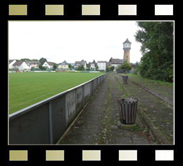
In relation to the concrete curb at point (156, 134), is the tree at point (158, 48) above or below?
above

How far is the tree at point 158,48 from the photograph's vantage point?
16031 mm

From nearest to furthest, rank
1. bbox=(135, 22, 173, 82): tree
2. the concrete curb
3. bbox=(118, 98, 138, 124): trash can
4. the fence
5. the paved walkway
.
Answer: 1. the fence
2. the concrete curb
3. the paved walkway
4. bbox=(118, 98, 138, 124): trash can
5. bbox=(135, 22, 173, 82): tree

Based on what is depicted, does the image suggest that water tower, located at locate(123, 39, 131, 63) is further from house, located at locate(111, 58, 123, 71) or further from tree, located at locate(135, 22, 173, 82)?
tree, located at locate(135, 22, 173, 82)

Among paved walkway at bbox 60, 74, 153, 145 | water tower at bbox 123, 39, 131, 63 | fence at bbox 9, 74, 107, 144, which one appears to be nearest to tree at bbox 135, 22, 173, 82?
paved walkway at bbox 60, 74, 153, 145

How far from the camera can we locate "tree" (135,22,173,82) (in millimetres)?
16031

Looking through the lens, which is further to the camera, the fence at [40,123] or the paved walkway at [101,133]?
the paved walkway at [101,133]

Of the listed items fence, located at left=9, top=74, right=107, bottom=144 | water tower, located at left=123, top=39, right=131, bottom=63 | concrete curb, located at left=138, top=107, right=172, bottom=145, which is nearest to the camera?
fence, located at left=9, top=74, right=107, bottom=144

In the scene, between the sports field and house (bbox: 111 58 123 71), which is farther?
house (bbox: 111 58 123 71)

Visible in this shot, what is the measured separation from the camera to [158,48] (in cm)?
1930

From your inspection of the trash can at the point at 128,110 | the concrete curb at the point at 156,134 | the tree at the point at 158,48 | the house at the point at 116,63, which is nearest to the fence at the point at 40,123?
the trash can at the point at 128,110

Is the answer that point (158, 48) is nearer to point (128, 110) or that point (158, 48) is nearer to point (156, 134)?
point (128, 110)

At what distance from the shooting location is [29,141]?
9.49 feet

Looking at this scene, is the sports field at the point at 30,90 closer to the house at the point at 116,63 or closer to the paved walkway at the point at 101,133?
the paved walkway at the point at 101,133
